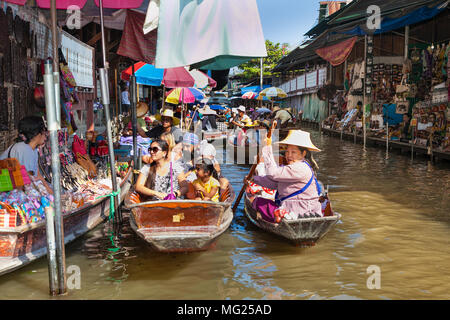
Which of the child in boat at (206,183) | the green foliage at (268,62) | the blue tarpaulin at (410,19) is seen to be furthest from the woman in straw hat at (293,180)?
the green foliage at (268,62)

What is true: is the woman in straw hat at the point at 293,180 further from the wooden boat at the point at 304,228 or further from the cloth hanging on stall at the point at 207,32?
the cloth hanging on stall at the point at 207,32

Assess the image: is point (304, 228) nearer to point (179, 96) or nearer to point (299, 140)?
point (299, 140)

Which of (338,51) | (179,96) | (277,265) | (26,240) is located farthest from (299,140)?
(179,96)

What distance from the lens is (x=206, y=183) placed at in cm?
721

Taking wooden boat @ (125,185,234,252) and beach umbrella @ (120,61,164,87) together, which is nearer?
wooden boat @ (125,185,234,252)

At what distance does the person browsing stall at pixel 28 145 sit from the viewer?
600 centimetres

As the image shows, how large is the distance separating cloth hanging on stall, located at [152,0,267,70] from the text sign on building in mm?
4214

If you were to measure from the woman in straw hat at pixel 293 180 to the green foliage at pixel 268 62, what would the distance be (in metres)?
52.3

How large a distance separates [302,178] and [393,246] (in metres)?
1.89

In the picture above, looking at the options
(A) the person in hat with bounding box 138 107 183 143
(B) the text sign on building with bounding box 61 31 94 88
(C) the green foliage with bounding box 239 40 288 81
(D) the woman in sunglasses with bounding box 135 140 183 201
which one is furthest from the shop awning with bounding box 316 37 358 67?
(C) the green foliage with bounding box 239 40 288 81

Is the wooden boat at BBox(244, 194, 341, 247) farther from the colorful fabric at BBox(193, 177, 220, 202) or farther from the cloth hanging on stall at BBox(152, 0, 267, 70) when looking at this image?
the cloth hanging on stall at BBox(152, 0, 267, 70)

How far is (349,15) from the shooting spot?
15.2 meters

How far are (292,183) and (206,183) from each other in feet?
4.85

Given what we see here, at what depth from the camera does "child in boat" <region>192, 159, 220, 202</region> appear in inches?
276
